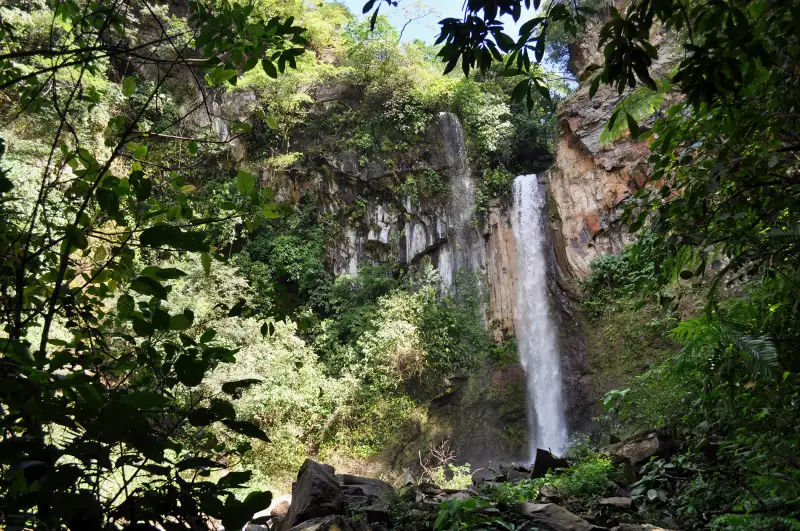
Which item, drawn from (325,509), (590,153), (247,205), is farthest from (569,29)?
(590,153)

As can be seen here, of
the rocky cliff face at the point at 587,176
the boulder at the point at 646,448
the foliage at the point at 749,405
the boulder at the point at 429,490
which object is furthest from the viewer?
the rocky cliff face at the point at 587,176

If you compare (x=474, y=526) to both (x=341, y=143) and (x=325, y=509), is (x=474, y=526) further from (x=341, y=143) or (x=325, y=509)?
(x=341, y=143)

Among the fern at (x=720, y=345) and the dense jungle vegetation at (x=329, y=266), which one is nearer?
the dense jungle vegetation at (x=329, y=266)

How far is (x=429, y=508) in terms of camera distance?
4.20 meters

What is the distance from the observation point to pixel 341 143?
14.7 m

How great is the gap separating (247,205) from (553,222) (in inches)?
476

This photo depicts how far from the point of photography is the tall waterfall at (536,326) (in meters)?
11.5

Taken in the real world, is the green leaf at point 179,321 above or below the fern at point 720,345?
below

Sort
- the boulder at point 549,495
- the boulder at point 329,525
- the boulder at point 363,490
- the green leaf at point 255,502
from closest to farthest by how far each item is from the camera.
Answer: the green leaf at point 255,502
the boulder at point 329,525
the boulder at point 549,495
the boulder at point 363,490

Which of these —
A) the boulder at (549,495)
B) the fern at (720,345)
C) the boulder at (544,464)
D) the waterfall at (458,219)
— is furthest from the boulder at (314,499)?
the waterfall at (458,219)

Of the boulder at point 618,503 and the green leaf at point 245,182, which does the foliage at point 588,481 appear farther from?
the green leaf at point 245,182

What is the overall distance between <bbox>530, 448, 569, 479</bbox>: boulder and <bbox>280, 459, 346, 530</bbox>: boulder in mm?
2506

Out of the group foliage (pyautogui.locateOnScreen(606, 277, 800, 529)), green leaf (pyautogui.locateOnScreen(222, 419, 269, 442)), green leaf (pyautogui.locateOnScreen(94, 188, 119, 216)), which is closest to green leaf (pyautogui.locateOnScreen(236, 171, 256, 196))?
green leaf (pyautogui.locateOnScreen(94, 188, 119, 216))

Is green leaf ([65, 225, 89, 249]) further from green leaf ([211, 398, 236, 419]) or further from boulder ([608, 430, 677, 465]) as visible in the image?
boulder ([608, 430, 677, 465])
